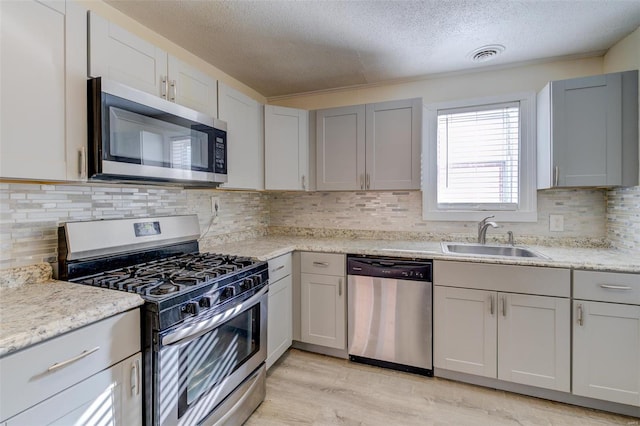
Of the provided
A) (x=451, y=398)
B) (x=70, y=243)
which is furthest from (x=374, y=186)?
(x=70, y=243)

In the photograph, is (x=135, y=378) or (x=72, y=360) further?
(x=135, y=378)

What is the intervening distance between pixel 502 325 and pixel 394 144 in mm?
1508

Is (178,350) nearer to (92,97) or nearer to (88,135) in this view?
(88,135)

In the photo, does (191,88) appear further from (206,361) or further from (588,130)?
(588,130)

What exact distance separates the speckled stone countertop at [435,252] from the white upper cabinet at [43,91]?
3.77ft

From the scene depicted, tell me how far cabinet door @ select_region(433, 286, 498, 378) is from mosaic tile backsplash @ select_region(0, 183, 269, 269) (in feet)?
5.92

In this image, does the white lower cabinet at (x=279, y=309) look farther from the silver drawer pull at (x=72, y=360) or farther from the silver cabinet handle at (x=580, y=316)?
the silver cabinet handle at (x=580, y=316)

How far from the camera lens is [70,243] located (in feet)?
4.61

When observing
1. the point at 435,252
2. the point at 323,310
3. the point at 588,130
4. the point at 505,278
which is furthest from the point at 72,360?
the point at 588,130

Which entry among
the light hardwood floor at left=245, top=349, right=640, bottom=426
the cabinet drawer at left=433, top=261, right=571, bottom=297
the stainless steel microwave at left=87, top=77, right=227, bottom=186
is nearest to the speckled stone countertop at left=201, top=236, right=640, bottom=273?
the cabinet drawer at left=433, top=261, right=571, bottom=297

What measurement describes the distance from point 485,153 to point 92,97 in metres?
2.70

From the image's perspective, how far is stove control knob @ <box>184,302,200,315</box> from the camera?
4.18 feet

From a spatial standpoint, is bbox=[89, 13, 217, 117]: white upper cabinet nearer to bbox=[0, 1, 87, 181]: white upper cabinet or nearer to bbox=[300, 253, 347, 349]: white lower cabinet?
bbox=[0, 1, 87, 181]: white upper cabinet

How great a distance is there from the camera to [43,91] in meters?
1.15
